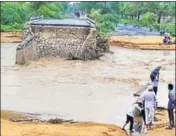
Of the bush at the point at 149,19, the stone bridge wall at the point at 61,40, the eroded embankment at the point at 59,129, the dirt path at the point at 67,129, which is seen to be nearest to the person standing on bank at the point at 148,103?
the dirt path at the point at 67,129

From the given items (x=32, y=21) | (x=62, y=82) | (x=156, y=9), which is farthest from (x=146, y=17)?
(x=62, y=82)

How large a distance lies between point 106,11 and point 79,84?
43.6m

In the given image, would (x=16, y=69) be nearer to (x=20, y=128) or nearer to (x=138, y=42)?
(x=20, y=128)

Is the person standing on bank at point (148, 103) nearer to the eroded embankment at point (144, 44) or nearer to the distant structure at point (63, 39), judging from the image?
the distant structure at point (63, 39)

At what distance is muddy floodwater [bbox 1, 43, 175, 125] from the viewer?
47.8 ft

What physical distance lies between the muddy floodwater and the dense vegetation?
14361 mm

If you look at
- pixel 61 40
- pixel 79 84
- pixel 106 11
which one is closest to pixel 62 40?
pixel 61 40

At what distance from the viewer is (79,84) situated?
1986 cm

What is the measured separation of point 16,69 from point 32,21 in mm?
6126

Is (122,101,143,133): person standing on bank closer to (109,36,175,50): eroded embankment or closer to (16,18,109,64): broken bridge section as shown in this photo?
(16,18,109,64): broken bridge section

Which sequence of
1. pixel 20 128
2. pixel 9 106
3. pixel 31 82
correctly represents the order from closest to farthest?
pixel 20 128 → pixel 9 106 → pixel 31 82

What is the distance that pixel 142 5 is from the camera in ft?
194

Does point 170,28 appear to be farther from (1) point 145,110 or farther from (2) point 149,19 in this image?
(1) point 145,110

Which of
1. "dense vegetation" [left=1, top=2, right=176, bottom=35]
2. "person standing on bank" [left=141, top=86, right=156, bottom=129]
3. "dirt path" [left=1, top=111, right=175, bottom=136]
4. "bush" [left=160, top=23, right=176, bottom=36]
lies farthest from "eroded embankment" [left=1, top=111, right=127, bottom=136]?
"bush" [left=160, top=23, right=176, bottom=36]
